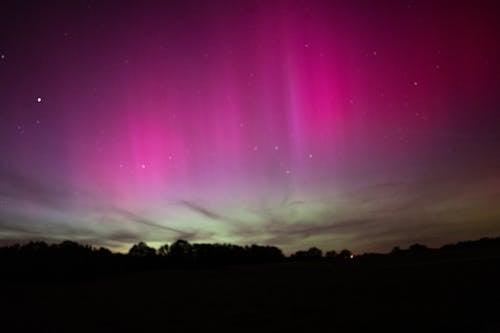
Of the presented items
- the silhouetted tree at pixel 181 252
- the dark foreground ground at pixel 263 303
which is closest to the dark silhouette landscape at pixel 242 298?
the dark foreground ground at pixel 263 303

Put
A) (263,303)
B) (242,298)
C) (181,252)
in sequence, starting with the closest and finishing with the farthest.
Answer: (263,303) < (242,298) < (181,252)

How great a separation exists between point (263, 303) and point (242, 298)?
52.9 inches

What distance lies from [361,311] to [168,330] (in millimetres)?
5959

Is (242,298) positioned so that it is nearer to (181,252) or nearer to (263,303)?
(263,303)

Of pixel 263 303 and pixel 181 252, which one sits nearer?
pixel 263 303

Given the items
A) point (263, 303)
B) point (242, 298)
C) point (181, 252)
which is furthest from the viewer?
point (181, 252)

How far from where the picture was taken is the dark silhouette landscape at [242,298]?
40.5ft

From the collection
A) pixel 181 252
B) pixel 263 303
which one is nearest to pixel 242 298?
pixel 263 303

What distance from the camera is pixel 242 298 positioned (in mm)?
16469

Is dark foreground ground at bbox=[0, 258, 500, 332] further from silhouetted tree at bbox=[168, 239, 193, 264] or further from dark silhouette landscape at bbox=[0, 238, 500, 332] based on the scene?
silhouetted tree at bbox=[168, 239, 193, 264]

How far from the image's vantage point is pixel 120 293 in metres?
17.6

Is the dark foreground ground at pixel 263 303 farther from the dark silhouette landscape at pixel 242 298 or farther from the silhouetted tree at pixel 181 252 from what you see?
the silhouetted tree at pixel 181 252

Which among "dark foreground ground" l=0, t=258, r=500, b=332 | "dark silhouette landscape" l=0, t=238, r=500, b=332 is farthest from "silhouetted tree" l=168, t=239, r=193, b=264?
"dark foreground ground" l=0, t=258, r=500, b=332

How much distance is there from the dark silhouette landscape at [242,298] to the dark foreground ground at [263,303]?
31 mm
